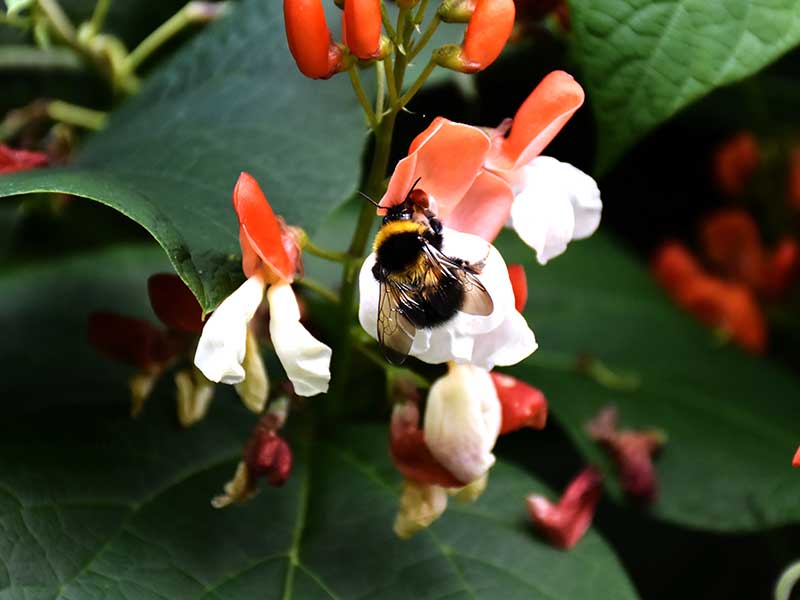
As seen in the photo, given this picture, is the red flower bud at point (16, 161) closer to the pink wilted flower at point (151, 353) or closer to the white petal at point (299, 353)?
the pink wilted flower at point (151, 353)

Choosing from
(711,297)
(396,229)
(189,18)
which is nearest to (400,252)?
(396,229)

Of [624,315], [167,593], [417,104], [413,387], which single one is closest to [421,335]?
[413,387]

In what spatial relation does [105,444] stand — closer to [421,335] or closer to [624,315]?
[421,335]

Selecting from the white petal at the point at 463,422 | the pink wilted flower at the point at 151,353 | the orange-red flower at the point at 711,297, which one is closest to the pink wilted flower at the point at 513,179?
the white petal at the point at 463,422

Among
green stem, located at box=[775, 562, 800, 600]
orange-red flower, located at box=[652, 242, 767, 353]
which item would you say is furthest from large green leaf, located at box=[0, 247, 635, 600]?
orange-red flower, located at box=[652, 242, 767, 353]

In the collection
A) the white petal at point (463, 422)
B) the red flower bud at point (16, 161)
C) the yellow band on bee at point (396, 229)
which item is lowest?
the white petal at point (463, 422)

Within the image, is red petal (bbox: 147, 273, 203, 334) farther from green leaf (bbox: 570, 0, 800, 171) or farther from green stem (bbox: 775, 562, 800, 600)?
green stem (bbox: 775, 562, 800, 600)

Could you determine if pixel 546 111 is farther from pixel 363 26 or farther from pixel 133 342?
pixel 133 342
